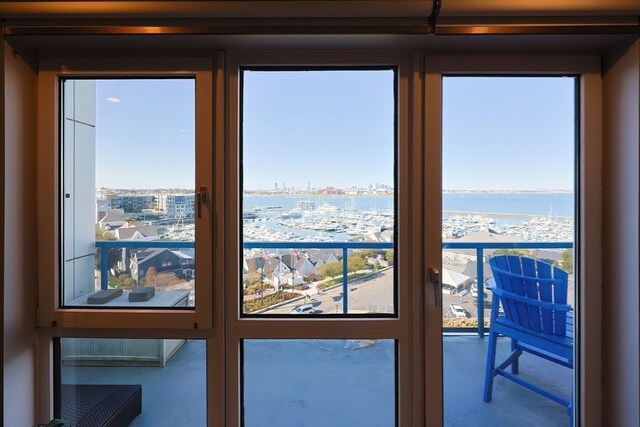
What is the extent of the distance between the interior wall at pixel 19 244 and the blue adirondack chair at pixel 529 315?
1830 mm

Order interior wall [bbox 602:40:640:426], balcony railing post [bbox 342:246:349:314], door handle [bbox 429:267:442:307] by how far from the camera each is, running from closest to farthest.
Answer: interior wall [bbox 602:40:640:426] → door handle [bbox 429:267:442:307] → balcony railing post [bbox 342:246:349:314]

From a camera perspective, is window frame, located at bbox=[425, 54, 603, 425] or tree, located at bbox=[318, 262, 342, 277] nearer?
window frame, located at bbox=[425, 54, 603, 425]

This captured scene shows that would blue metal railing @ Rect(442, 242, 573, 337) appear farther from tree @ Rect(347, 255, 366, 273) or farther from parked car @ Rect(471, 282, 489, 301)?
tree @ Rect(347, 255, 366, 273)

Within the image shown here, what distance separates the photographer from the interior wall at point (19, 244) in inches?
46.6

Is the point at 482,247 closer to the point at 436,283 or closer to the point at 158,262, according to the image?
the point at 436,283

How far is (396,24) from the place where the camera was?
1.13 meters

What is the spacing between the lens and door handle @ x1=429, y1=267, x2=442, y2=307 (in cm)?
123

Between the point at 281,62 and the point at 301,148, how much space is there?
341mm

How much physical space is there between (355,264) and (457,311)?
45 cm

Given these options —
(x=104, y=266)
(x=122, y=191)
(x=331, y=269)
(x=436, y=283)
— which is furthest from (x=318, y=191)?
(x=104, y=266)

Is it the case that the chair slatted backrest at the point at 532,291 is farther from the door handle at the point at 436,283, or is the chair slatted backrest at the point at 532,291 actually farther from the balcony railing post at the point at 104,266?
the balcony railing post at the point at 104,266

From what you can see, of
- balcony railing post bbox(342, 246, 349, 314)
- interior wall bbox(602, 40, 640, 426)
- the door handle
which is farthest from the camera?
balcony railing post bbox(342, 246, 349, 314)

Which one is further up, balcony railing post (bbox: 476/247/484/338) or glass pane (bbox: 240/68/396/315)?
glass pane (bbox: 240/68/396/315)

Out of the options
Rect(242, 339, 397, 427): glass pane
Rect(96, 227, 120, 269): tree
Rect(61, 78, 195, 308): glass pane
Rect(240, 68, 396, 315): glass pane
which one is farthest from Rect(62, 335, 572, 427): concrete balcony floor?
Rect(96, 227, 120, 269): tree
